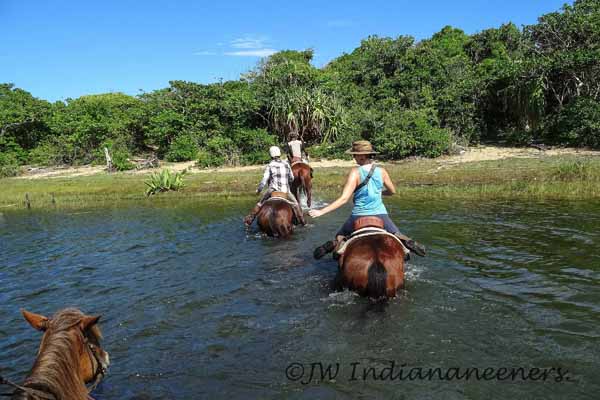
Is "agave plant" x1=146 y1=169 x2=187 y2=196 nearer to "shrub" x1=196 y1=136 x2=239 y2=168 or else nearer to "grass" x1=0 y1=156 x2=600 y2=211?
"grass" x1=0 y1=156 x2=600 y2=211

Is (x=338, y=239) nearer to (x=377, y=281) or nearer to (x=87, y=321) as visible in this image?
(x=377, y=281)

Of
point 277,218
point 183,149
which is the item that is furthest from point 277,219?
point 183,149

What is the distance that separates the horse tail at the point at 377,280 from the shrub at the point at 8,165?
29009 millimetres

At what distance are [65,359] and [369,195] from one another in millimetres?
4934

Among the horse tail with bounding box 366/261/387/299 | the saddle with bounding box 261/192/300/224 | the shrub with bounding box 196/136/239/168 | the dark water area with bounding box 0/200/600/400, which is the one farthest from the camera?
the shrub with bounding box 196/136/239/168

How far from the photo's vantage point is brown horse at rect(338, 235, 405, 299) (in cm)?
613

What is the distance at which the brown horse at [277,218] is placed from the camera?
10961mm

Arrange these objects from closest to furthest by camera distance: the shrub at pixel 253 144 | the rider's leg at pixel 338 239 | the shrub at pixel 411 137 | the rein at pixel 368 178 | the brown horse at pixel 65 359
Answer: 1. the brown horse at pixel 65 359
2. the rein at pixel 368 178
3. the rider's leg at pixel 338 239
4. the shrub at pixel 411 137
5. the shrub at pixel 253 144

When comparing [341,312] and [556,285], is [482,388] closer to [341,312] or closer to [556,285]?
[341,312]

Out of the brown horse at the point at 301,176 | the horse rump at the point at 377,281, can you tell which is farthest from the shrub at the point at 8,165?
the horse rump at the point at 377,281

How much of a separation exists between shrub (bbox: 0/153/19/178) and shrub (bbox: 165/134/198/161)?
9.62 m

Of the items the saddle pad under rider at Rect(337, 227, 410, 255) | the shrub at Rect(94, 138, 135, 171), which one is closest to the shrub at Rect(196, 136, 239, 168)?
the shrub at Rect(94, 138, 135, 171)

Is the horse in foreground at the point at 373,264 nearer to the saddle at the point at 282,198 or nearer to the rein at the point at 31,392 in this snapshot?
the rein at the point at 31,392

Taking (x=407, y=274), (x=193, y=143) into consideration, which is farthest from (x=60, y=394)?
(x=193, y=143)
